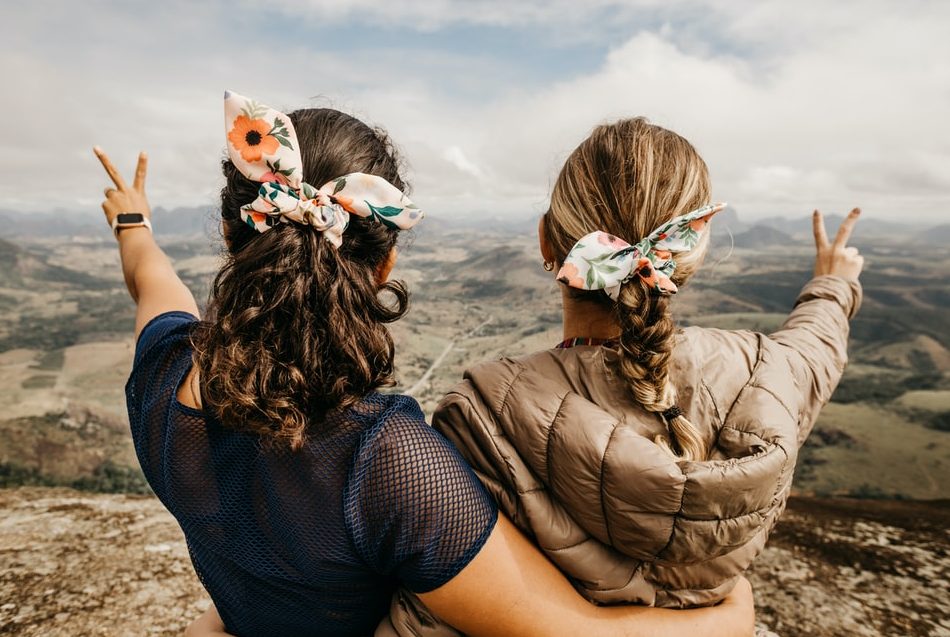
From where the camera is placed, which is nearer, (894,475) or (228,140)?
(228,140)

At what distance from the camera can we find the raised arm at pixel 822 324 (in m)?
2.54

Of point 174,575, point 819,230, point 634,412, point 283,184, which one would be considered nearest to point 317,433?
point 283,184

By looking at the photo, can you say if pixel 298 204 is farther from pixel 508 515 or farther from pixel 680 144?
pixel 680 144

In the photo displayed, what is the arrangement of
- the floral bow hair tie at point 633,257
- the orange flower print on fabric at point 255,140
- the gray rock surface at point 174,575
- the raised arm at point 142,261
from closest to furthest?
the orange flower print on fabric at point 255,140, the floral bow hair tie at point 633,257, the raised arm at point 142,261, the gray rock surface at point 174,575

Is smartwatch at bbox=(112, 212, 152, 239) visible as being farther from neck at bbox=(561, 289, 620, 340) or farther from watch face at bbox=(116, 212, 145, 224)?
neck at bbox=(561, 289, 620, 340)

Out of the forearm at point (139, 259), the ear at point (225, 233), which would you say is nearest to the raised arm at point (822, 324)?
the ear at point (225, 233)

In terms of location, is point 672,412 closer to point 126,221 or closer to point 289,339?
point 289,339

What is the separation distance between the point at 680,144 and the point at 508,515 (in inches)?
68.8

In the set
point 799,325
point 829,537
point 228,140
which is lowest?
point 829,537

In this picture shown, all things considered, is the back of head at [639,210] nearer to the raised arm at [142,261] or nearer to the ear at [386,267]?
the ear at [386,267]

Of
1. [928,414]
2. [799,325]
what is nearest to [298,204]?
[799,325]

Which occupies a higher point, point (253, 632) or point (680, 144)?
point (680, 144)

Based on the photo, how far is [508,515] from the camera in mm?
1937

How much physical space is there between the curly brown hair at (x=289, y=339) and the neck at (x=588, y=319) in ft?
3.26
